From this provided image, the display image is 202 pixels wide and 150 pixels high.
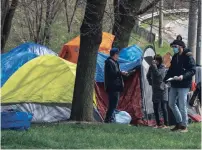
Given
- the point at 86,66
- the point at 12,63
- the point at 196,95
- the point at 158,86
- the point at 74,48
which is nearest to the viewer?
the point at 86,66

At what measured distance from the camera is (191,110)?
45.3 feet

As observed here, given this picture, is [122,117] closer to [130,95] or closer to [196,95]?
[130,95]

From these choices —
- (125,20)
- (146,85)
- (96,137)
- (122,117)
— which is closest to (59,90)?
(122,117)

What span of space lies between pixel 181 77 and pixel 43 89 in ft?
11.0

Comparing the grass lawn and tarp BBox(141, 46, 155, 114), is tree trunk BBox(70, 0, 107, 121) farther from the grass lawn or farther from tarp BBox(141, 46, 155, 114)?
tarp BBox(141, 46, 155, 114)

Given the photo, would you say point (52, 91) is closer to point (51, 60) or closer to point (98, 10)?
point (51, 60)

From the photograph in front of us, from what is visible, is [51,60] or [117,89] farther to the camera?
[51,60]

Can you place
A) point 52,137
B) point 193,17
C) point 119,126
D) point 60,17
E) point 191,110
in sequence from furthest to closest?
point 60,17 < point 193,17 < point 191,110 < point 119,126 < point 52,137

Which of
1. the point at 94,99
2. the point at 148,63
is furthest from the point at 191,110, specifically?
the point at 94,99

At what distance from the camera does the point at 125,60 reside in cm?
1375

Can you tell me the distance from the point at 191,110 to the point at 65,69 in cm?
341

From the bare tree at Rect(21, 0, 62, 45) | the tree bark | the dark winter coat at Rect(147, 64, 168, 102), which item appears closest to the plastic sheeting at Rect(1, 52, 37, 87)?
the tree bark

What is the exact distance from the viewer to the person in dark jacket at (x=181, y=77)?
10328mm

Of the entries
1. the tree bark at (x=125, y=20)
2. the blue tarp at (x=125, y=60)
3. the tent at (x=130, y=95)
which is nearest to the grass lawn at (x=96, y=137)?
the tent at (x=130, y=95)
